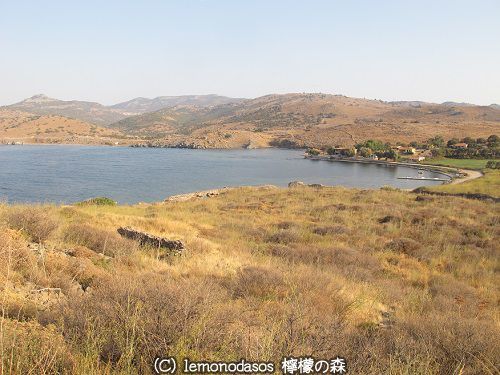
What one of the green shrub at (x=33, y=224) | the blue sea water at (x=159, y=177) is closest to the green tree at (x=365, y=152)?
the blue sea water at (x=159, y=177)

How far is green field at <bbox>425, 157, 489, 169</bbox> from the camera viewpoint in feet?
254

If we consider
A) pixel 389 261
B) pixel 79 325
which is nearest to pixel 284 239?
pixel 389 261

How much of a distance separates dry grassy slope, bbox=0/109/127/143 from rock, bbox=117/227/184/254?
15837 cm

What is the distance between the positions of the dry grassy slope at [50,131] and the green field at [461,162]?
427 feet

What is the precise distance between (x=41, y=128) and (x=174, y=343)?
193 meters

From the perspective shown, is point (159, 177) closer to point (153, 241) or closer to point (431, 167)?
point (153, 241)

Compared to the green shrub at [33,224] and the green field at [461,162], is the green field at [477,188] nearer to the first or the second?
the green field at [461,162]

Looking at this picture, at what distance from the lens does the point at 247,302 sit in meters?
6.15

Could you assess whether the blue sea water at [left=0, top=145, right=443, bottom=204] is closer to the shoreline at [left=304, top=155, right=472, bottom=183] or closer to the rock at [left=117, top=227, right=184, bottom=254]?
the shoreline at [left=304, top=155, right=472, bottom=183]

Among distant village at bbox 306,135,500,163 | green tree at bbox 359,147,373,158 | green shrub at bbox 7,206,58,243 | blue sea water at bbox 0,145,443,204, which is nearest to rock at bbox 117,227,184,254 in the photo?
green shrub at bbox 7,206,58,243

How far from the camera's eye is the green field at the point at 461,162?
7750 cm

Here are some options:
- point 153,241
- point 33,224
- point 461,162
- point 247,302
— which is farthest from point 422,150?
point 247,302

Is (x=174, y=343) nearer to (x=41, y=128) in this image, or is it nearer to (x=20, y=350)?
(x=20, y=350)

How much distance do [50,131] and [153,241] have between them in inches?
7048
